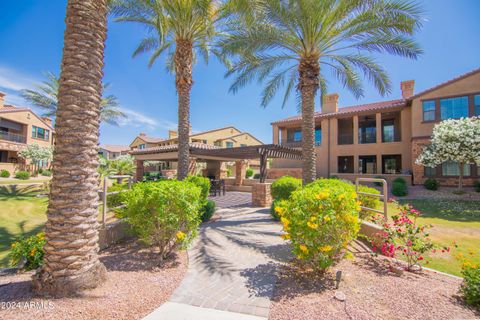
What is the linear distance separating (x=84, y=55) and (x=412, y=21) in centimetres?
1016

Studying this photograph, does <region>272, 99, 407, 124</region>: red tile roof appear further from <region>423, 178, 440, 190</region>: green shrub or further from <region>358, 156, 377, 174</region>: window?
<region>423, 178, 440, 190</region>: green shrub

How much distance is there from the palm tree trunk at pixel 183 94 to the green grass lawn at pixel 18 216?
3.51 m

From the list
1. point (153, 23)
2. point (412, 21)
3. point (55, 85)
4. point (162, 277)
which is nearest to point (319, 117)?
point (412, 21)

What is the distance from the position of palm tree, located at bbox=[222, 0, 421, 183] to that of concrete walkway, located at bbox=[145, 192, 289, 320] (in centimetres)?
406

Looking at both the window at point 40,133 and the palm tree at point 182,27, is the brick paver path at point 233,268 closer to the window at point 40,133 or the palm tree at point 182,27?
the palm tree at point 182,27

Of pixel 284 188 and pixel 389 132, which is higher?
pixel 389 132

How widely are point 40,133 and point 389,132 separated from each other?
51.4m

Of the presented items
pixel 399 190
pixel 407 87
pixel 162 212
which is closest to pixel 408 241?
pixel 162 212

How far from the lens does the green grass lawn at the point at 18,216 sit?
7684mm

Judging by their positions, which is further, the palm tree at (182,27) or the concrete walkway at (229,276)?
the palm tree at (182,27)

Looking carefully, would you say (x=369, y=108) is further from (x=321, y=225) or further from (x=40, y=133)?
(x=40, y=133)

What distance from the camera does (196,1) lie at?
816cm

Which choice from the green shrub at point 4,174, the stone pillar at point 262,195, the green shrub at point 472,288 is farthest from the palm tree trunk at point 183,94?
the green shrub at point 4,174

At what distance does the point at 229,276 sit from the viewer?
4.31 m
